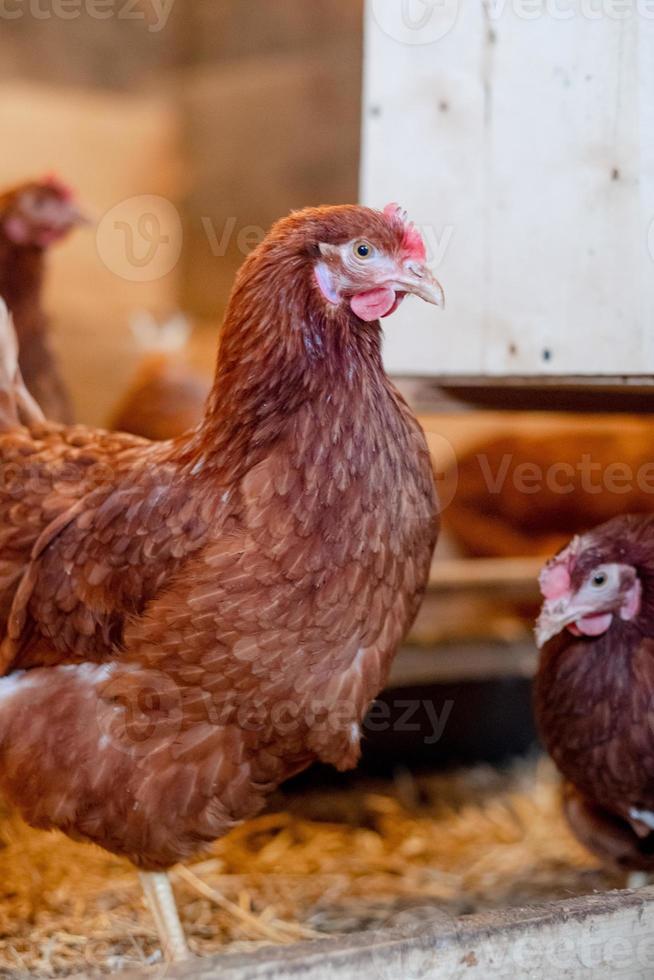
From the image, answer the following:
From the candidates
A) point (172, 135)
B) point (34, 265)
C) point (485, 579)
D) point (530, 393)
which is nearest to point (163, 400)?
point (34, 265)

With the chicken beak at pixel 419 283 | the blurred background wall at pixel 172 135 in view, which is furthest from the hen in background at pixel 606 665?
the blurred background wall at pixel 172 135

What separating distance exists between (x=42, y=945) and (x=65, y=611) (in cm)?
67

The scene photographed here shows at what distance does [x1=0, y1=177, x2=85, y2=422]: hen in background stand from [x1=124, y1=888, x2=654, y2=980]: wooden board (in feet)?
5.33

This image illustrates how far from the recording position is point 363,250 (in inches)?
50.8

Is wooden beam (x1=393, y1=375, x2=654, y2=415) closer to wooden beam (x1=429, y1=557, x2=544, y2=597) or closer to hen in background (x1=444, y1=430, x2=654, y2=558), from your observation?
wooden beam (x1=429, y1=557, x2=544, y2=597)

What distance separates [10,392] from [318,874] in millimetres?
1188

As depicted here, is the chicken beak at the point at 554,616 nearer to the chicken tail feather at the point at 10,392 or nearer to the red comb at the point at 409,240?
the red comb at the point at 409,240

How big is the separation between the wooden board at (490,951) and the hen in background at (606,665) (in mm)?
370

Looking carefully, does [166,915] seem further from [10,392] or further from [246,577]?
[10,392]

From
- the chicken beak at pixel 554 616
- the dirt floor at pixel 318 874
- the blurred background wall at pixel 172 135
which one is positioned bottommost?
the dirt floor at pixel 318 874

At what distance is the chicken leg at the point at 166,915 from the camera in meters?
1.54

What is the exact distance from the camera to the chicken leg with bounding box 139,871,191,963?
1.54 m

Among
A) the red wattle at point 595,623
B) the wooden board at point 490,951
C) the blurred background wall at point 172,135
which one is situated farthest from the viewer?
the blurred background wall at point 172,135

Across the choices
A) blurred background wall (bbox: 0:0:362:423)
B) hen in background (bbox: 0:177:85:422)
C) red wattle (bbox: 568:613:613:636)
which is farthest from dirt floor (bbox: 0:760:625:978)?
blurred background wall (bbox: 0:0:362:423)
